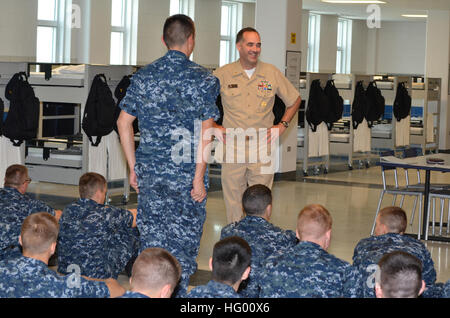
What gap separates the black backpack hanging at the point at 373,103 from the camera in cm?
1224

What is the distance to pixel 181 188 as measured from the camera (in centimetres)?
357

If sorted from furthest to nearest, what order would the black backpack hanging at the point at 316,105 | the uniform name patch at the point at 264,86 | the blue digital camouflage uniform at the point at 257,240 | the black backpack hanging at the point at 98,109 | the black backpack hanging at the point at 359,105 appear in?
the black backpack hanging at the point at 359,105, the black backpack hanging at the point at 316,105, the black backpack hanging at the point at 98,109, the uniform name patch at the point at 264,86, the blue digital camouflage uniform at the point at 257,240

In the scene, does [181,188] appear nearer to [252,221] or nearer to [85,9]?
[252,221]

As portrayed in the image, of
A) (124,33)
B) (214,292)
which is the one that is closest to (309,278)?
(214,292)

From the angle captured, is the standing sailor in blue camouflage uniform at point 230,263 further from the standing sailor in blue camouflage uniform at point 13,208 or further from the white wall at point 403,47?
the white wall at point 403,47

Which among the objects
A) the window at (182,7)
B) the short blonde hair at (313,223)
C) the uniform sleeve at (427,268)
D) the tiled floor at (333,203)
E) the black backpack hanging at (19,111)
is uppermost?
the window at (182,7)

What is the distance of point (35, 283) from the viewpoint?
282 centimetres

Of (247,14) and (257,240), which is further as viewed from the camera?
(247,14)

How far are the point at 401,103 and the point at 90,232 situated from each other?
9872 mm

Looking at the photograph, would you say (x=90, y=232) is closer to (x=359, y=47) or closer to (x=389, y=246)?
(x=389, y=246)

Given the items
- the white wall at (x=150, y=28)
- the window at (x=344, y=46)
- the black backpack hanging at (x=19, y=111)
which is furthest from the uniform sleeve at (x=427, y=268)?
the window at (x=344, y=46)

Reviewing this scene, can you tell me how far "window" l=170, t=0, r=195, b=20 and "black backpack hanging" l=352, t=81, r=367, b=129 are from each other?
6.68 m
